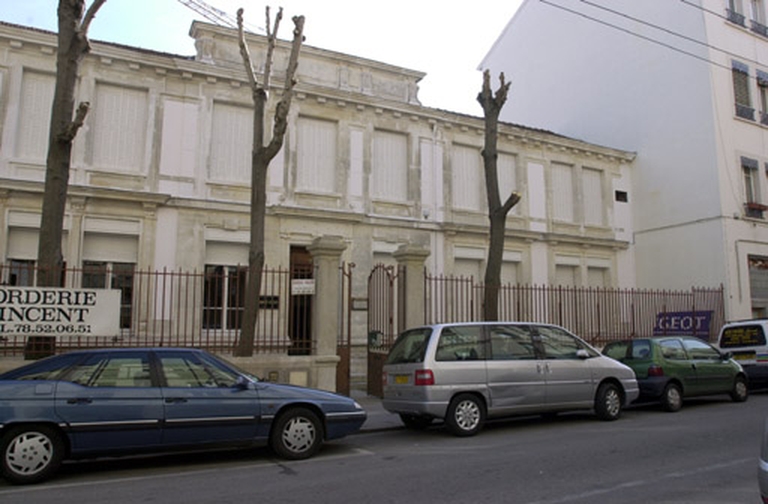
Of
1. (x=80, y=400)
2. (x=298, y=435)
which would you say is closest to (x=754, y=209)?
(x=298, y=435)

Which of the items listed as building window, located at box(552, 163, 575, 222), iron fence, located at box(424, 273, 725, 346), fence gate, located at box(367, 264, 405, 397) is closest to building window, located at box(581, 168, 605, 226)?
building window, located at box(552, 163, 575, 222)

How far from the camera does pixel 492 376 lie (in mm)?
9219

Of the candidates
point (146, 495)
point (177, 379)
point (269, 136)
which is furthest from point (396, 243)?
point (146, 495)

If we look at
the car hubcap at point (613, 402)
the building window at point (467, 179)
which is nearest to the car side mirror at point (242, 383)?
the car hubcap at point (613, 402)

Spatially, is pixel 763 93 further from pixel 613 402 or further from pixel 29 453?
pixel 29 453

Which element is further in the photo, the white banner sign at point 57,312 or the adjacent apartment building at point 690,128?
the adjacent apartment building at point 690,128

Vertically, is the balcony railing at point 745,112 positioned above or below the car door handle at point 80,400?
above

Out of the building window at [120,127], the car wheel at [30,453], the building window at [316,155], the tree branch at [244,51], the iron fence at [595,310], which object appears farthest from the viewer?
the iron fence at [595,310]

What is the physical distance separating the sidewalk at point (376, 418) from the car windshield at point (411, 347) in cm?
110

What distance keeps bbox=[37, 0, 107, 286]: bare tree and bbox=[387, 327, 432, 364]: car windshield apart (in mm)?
5741

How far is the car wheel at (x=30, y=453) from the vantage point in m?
6.37

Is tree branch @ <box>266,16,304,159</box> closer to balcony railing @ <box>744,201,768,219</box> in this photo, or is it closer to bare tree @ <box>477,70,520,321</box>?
bare tree @ <box>477,70,520,321</box>

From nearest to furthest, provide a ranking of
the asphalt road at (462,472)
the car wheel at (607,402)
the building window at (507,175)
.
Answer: the asphalt road at (462,472), the car wheel at (607,402), the building window at (507,175)

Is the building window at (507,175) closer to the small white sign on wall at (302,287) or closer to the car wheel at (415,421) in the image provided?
the small white sign on wall at (302,287)
